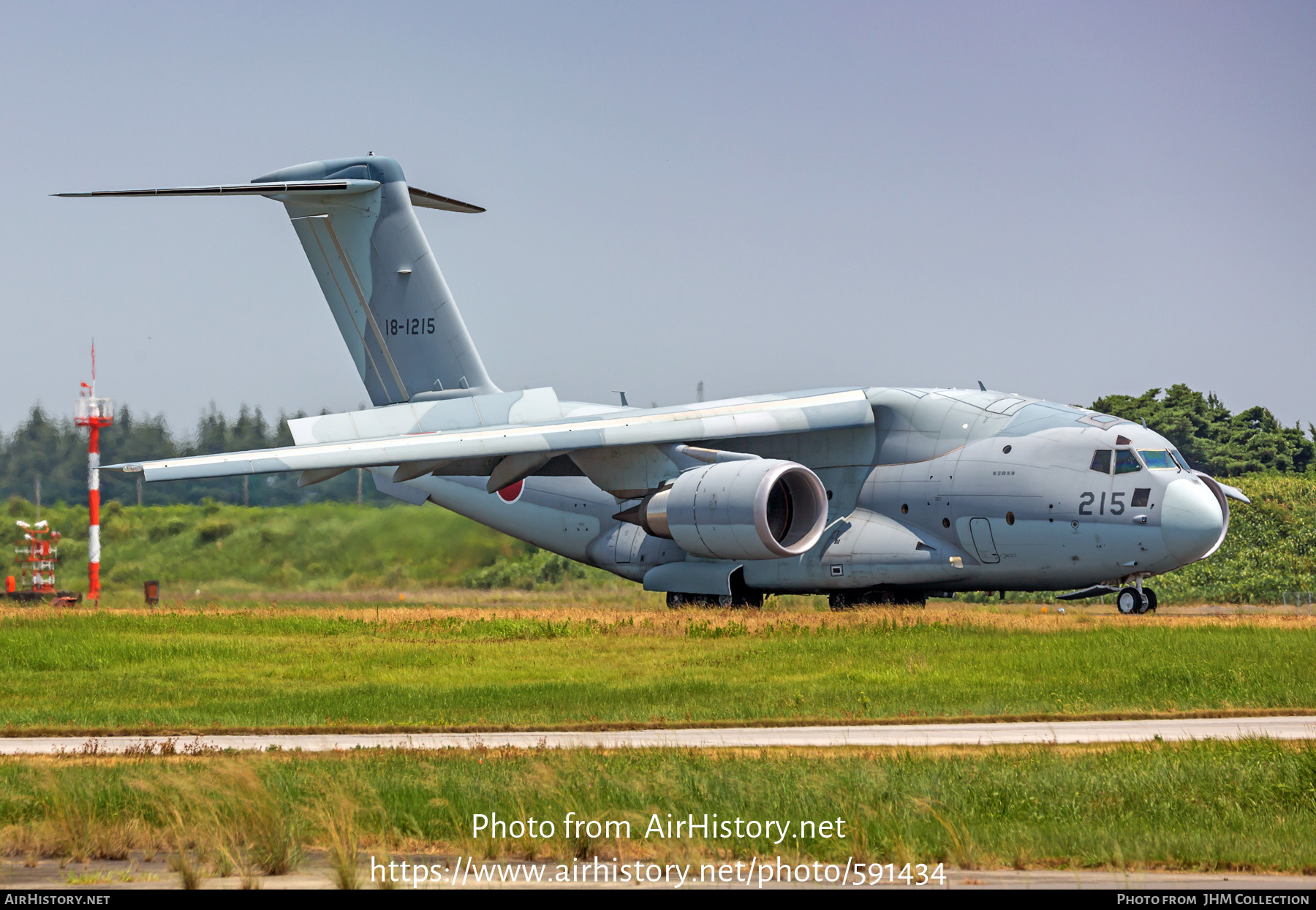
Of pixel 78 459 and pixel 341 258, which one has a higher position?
pixel 341 258

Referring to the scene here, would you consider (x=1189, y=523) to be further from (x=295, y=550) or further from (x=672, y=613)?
(x=295, y=550)

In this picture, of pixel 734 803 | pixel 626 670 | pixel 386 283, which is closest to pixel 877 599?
pixel 626 670

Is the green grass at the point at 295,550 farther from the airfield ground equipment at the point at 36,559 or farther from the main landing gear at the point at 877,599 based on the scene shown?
the main landing gear at the point at 877,599

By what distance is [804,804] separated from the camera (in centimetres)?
883

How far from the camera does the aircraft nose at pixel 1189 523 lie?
2117 cm

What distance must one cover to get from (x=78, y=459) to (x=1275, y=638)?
2746 cm

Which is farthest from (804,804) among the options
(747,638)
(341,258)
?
(341,258)

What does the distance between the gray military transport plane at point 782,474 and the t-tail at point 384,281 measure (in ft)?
0.17

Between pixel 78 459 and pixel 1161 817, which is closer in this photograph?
pixel 1161 817

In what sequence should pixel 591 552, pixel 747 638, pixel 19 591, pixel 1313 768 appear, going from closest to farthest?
pixel 1313 768
pixel 747 638
pixel 591 552
pixel 19 591

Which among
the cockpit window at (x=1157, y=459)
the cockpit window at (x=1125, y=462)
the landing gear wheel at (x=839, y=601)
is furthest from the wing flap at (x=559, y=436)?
the cockpit window at (x=1157, y=459)

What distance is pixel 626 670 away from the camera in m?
17.9

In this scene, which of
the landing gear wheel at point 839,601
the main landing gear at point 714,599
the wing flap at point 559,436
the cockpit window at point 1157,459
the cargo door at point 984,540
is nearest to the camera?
the wing flap at point 559,436

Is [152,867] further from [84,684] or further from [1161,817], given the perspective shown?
[84,684]
